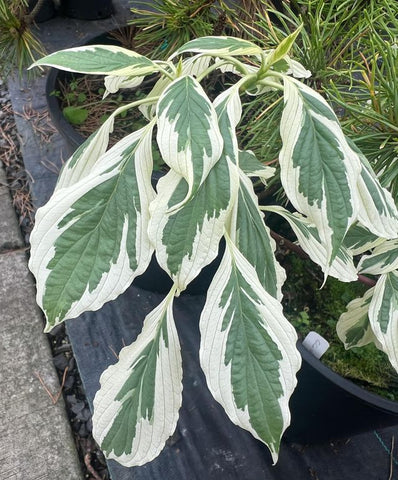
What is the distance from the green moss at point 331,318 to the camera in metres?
0.89

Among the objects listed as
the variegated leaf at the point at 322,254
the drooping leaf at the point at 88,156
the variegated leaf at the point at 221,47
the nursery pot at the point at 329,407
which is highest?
the variegated leaf at the point at 221,47

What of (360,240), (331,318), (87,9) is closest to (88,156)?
(360,240)

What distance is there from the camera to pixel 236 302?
0.57 m

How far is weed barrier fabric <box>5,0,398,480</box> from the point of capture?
98cm

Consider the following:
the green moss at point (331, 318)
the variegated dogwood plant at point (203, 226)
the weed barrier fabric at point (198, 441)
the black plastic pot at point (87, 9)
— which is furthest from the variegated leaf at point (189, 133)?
the black plastic pot at point (87, 9)

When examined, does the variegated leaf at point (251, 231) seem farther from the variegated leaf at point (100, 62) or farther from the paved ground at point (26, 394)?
the paved ground at point (26, 394)

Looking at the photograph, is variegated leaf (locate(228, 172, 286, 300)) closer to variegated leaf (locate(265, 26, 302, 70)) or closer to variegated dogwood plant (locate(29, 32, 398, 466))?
variegated dogwood plant (locate(29, 32, 398, 466))

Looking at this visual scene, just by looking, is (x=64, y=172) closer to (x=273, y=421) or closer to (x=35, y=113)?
(x=273, y=421)

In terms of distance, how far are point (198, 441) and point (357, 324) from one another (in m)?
0.47

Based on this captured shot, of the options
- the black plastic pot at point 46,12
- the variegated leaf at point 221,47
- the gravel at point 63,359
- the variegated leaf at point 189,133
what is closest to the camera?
the variegated leaf at point 189,133

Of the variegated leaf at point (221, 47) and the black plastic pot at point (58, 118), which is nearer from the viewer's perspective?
the variegated leaf at point (221, 47)

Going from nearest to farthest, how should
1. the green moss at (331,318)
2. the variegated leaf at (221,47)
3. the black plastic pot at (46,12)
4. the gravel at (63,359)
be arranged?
the variegated leaf at (221,47) → the green moss at (331,318) → the gravel at (63,359) → the black plastic pot at (46,12)

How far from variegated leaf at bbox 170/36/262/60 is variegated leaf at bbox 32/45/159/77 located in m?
0.05

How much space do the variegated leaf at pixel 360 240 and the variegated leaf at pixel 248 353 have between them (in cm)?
24
